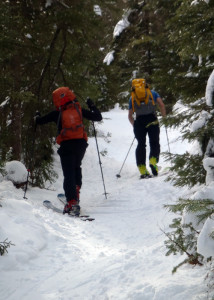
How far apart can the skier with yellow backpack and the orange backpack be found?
8.97 feet

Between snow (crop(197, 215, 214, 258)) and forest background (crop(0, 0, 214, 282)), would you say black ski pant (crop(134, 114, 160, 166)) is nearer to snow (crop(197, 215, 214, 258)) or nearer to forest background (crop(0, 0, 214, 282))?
forest background (crop(0, 0, 214, 282))

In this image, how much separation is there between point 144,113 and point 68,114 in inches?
118

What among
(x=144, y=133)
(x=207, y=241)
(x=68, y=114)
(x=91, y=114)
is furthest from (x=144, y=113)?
(x=207, y=241)

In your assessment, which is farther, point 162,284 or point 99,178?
point 99,178

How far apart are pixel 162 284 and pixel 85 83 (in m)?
6.53

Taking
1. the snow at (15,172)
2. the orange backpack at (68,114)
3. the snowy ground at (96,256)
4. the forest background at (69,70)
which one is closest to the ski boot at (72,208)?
the snowy ground at (96,256)

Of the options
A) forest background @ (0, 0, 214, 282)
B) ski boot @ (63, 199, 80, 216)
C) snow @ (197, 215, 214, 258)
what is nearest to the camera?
snow @ (197, 215, 214, 258)

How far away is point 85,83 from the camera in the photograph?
8.42 m

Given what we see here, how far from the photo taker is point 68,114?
20.7 feet

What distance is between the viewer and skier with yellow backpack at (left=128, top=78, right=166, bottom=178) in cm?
863

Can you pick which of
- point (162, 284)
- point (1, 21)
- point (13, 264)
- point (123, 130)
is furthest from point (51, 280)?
point (123, 130)

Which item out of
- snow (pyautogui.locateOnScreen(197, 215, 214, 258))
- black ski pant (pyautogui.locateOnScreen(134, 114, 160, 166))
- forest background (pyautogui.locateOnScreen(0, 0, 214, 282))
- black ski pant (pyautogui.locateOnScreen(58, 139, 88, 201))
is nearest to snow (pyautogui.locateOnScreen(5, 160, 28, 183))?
forest background (pyautogui.locateOnScreen(0, 0, 214, 282))

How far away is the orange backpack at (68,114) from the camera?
20.6ft

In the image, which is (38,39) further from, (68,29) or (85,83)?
(85,83)
